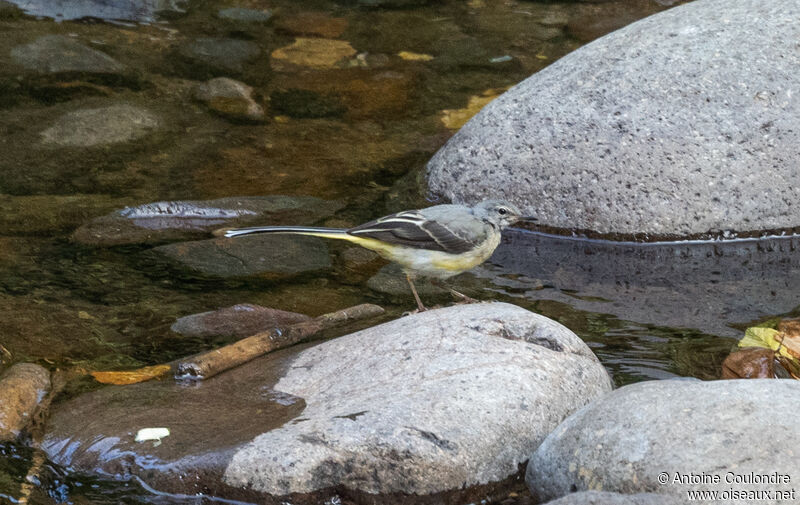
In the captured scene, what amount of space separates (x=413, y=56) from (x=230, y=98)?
2.32 m

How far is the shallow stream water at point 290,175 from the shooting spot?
19.6ft

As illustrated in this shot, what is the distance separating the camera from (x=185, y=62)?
407 inches

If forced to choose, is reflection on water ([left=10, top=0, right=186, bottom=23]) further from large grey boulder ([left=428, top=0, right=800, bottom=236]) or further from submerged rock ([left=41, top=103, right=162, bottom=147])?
large grey boulder ([left=428, top=0, right=800, bottom=236])

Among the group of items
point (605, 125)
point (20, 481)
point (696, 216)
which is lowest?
point (20, 481)

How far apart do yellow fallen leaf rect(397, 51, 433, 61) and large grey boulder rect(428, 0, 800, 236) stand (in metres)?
2.84

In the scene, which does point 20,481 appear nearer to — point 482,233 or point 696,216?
point 482,233

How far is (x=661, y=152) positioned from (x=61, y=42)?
6.38 m

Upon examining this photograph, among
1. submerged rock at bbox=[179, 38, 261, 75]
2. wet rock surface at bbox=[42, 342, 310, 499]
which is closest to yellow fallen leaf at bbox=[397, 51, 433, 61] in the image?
submerged rock at bbox=[179, 38, 261, 75]

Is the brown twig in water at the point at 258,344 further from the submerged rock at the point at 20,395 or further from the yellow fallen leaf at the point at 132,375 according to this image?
the submerged rock at the point at 20,395

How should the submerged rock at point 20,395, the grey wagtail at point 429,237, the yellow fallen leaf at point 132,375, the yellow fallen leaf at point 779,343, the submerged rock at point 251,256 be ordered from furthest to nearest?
the submerged rock at point 251,256
the grey wagtail at point 429,237
the yellow fallen leaf at point 779,343
the yellow fallen leaf at point 132,375
the submerged rock at point 20,395

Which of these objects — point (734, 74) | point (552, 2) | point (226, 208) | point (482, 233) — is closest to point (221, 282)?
point (226, 208)

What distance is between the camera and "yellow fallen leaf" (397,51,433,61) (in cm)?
1080

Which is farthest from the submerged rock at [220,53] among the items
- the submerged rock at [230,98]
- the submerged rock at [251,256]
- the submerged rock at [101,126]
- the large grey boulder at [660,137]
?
the submerged rock at [251,256]

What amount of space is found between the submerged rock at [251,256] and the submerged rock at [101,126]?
2076 mm
